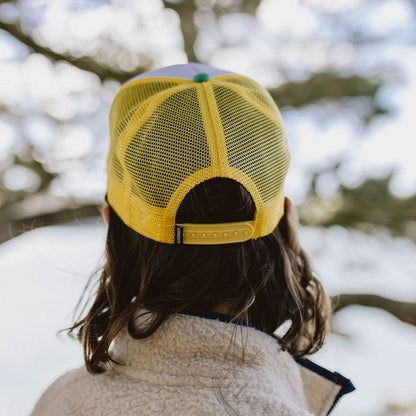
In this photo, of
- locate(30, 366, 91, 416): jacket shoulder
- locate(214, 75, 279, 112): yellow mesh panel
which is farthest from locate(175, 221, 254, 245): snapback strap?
locate(30, 366, 91, 416): jacket shoulder

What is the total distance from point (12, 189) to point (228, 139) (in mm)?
2424

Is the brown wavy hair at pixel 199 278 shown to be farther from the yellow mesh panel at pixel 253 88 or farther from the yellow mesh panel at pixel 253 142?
the yellow mesh panel at pixel 253 88

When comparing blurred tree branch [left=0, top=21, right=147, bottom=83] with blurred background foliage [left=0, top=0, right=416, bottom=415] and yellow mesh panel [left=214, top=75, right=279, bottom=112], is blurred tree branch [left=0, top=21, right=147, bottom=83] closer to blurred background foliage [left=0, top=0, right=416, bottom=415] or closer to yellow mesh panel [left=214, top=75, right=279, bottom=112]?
blurred background foliage [left=0, top=0, right=416, bottom=415]

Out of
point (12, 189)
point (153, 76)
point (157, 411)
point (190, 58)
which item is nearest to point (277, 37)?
point (190, 58)

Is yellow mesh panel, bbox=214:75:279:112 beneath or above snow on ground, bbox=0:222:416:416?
above

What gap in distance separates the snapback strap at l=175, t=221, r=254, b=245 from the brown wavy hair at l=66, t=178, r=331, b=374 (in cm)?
1

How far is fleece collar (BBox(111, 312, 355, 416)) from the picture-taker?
24.8 inches

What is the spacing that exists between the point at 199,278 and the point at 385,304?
6.16 feet

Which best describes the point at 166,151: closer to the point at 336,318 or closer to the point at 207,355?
the point at 207,355

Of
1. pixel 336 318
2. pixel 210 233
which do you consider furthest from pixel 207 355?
pixel 336 318

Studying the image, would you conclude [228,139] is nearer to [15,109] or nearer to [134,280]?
[134,280]

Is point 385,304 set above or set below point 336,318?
above

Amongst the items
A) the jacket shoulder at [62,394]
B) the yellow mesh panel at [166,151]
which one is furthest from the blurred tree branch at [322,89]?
the jacket shoulder at [62,394]

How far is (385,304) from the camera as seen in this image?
7.22ft
